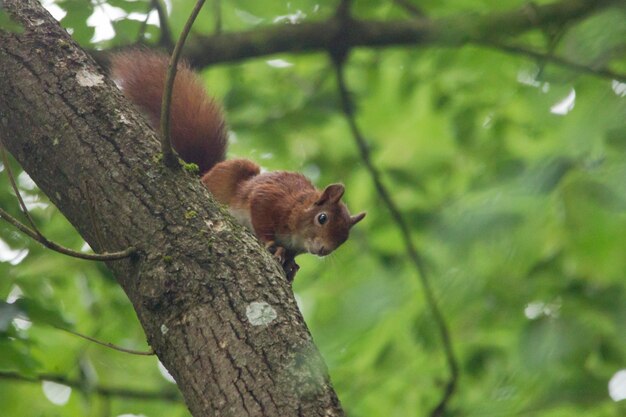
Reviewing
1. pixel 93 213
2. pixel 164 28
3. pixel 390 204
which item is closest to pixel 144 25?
pixel 164 28

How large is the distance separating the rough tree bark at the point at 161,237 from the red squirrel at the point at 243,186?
3.86 ft

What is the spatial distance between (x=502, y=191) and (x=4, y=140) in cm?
178

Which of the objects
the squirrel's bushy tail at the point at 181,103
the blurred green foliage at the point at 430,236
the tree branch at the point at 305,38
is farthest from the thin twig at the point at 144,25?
the tree branch at the point at 305,38

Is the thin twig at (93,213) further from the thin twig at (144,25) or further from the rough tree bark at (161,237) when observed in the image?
the thin twig at (144,25)

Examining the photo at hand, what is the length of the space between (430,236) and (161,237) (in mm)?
1102

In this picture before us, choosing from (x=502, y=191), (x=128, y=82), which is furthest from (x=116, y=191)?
(x=128, y=82)

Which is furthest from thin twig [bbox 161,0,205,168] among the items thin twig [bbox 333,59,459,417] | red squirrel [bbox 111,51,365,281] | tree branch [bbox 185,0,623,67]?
tree branch [bbox 185,0,623,67]

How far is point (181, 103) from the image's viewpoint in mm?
3705

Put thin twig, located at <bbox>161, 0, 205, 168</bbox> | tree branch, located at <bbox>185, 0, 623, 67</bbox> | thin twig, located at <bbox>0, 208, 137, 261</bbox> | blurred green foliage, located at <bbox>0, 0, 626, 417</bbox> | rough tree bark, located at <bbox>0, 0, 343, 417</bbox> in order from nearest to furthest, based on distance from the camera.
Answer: blurred green foliage, located at <bbox>0, 0, 626, 417</bbox>, rough tree bark, located at <bbox>0, 0, 343, 417</bbox>, thin twig, located at <bbox>0, 208, 137, 261</bbox>, thin twig, located at <bbox>161, 0, 205, 168</bbox>, tree branch, located at <bbox>185, 0, 623, 67</bbox>

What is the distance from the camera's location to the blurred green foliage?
1122 millimetres

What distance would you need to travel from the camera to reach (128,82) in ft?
11.7

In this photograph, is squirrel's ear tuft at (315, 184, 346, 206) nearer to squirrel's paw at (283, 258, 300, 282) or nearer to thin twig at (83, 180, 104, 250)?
squirrel's paw at (283, 258, 300, 282)

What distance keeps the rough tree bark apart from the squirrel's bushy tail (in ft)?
3.53

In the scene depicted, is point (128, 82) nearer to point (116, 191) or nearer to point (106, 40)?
point (106, 40)
